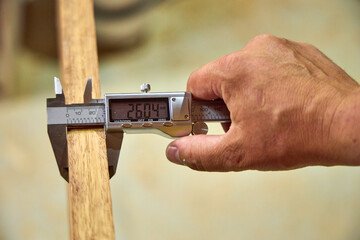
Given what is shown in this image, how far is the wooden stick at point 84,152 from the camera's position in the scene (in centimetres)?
93

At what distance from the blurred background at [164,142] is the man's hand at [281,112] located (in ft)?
2.98

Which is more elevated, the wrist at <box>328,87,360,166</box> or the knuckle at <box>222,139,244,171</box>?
the wrist at <box>328,87,360,166</box>

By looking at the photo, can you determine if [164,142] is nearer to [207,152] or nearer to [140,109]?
[140,109]

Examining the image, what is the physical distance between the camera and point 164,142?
6.39 feet

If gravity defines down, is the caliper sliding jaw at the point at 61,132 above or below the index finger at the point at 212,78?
below

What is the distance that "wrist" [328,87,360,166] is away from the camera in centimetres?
83

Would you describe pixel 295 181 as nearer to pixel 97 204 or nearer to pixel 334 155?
pixel 334 155

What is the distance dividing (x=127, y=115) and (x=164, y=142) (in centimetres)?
90

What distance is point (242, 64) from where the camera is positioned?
3.01 feet

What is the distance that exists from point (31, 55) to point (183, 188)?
1.16 m

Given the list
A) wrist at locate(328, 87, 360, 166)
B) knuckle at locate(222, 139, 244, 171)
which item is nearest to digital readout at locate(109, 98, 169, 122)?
knuckle at locate(222, 139, 244, 171)

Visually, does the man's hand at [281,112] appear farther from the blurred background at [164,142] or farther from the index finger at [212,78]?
the blurred background at [164,142]

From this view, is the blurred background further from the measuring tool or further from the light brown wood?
the measuring tool

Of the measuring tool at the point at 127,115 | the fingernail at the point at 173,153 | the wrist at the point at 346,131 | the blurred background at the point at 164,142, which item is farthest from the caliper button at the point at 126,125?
the blurred background at the point at 164,142
